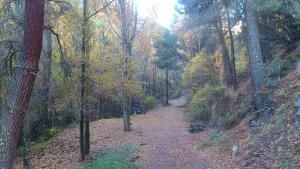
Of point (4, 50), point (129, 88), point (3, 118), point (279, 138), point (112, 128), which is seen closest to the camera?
point (3, 118)

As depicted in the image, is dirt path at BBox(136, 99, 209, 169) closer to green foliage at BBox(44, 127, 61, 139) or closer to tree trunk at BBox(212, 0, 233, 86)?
tree trunk at BBox(212, 0, 233, 86)

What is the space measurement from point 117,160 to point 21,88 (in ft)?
22.7

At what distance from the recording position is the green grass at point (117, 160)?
37.4 ft

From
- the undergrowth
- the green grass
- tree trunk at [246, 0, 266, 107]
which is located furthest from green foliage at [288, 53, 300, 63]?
the green grass

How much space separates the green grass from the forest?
0.14 ft

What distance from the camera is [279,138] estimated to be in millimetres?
9125

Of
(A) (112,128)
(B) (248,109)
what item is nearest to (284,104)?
(B) (248,109)

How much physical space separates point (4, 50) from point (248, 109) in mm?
9976

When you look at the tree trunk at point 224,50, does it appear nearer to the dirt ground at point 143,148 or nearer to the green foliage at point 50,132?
the dirt ground at point 143,148

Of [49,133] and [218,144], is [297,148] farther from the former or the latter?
[49,133]

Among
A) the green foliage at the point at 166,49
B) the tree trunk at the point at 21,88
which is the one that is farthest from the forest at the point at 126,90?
the green foliage at the point at 166,49

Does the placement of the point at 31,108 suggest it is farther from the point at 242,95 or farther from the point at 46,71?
the point at 242,95

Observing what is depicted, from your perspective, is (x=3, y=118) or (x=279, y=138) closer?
(x=3, y=118)

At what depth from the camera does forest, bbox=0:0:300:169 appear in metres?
7.24
